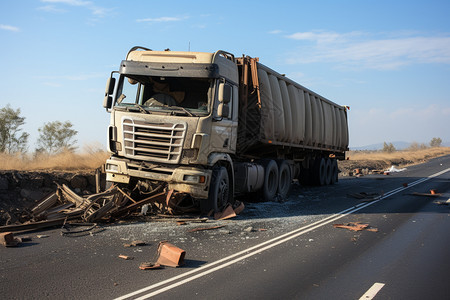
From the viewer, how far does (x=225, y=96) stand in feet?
31.9

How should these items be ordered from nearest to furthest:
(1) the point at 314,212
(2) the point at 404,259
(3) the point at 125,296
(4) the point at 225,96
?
(3) the point at 125,296
(2) the point at 404,259
(4) the point at 225,96
(1) the point at 314,212

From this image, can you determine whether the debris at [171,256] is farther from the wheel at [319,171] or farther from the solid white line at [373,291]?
the wheel at [319,171]

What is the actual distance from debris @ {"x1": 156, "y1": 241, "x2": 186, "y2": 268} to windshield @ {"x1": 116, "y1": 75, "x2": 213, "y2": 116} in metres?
4.00

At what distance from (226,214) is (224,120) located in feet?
7.22

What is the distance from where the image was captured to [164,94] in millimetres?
10289

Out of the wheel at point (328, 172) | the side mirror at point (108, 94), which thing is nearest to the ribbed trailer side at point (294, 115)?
the wheel at point (328, 172)

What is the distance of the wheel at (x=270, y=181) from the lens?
13.4 meters

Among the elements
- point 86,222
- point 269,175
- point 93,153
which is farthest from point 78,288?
point 93,153

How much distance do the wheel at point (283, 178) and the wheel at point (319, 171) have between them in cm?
475

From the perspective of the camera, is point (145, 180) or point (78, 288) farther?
point (145, 180)

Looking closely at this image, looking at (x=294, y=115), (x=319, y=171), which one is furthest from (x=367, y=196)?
(x=319, y=171)

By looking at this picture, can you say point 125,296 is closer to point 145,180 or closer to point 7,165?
point 145,180

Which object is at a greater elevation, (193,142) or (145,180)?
(193,142)

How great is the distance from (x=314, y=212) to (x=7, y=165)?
9577mm
